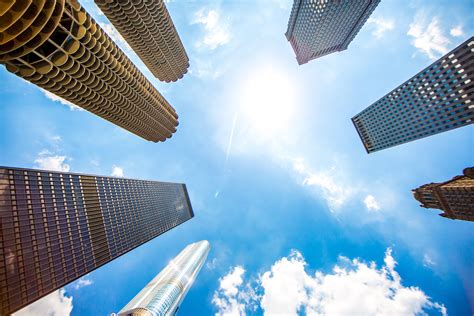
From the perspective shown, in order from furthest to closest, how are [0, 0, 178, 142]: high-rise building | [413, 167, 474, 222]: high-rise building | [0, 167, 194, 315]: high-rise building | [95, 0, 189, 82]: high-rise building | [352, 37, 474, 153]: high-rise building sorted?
[95, 0, 189, 82]: high-rise building < [413, 167, 474, 222]: high-rise building < [352, 37, 474, 153]: high-rise building < [0, 167, 194, 315]: high-rise building < [0, 0, 178, 142]: high-rise building

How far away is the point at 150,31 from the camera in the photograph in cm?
12269

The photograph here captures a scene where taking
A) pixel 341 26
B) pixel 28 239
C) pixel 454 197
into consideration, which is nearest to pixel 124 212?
pixel 28 239

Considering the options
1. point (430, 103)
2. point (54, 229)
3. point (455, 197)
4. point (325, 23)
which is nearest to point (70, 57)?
point (54, 229)

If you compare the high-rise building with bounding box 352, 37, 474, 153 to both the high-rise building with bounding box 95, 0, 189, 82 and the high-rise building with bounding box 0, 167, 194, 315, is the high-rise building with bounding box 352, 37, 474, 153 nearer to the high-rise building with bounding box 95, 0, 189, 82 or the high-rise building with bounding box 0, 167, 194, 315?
the high-rise building with bounding box 95, 0, 189, 82

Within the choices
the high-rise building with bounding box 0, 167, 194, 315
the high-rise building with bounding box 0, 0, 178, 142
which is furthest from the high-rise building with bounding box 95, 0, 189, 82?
the high-rise building with bounding box 0, 167, 194, 315

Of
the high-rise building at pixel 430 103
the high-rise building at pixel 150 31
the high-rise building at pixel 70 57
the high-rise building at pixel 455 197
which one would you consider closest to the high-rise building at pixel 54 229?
the high-rise building at pixel 70 57

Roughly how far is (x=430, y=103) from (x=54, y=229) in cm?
17318

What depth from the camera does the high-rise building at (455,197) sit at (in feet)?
327

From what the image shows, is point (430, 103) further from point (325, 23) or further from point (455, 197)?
point (325, 23)

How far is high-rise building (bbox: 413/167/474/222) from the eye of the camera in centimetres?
Result: 9975

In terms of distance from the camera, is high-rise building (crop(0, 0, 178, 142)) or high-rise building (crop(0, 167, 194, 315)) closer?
high-rise building (crop(0, 0, 178, 142))

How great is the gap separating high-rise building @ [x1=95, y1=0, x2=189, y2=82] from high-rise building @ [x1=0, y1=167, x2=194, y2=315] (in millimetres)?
79057

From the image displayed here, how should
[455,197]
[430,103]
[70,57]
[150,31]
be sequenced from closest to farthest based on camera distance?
[70,57]
[430,103]
[455,197]
[150,31]

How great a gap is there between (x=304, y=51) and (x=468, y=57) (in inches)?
4759
